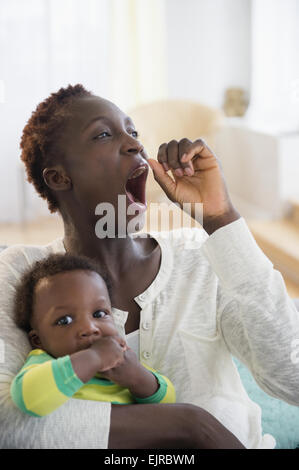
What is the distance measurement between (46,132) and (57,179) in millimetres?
80

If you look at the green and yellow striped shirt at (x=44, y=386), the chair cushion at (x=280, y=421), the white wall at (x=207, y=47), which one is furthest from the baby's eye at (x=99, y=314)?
the white wall at (x=207, y=47)

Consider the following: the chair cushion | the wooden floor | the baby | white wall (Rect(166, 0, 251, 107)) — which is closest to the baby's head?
the baby

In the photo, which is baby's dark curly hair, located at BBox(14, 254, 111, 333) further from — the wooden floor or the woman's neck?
the wooden floor

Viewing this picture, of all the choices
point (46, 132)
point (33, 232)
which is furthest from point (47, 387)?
point (33, 232)

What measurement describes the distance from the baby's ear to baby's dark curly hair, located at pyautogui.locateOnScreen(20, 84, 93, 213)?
0.28 meters

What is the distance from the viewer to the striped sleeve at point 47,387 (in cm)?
72

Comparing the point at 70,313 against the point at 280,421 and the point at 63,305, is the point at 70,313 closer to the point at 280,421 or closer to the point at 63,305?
the point at 63,305

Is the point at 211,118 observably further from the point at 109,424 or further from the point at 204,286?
the point at 109,424

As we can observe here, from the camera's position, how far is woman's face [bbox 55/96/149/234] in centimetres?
95

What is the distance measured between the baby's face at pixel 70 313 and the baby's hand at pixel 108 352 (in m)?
0.04

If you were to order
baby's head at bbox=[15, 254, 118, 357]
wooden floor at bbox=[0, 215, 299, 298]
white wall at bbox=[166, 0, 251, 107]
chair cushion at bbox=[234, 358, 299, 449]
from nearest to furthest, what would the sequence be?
baby's head at bbox=[15, 254, 118, 357] < chair cushion at bbox=[234, 358, 299, 449] < wooden floor at bbox=[0, 215, 299, 298] < white wall at bbox=[166, 0, 251, 107]

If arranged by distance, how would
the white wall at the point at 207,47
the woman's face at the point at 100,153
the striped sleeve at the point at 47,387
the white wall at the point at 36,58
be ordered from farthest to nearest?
the white wall at the point at 207,47 < the white wall at the point at 36,58 < the woman's face at the point at 100,153 < the striped sleeve at the point at 47,387

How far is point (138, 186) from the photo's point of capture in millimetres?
1006

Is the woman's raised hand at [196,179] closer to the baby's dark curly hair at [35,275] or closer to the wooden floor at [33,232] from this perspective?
the baby's dark curly hair at [35,275]
